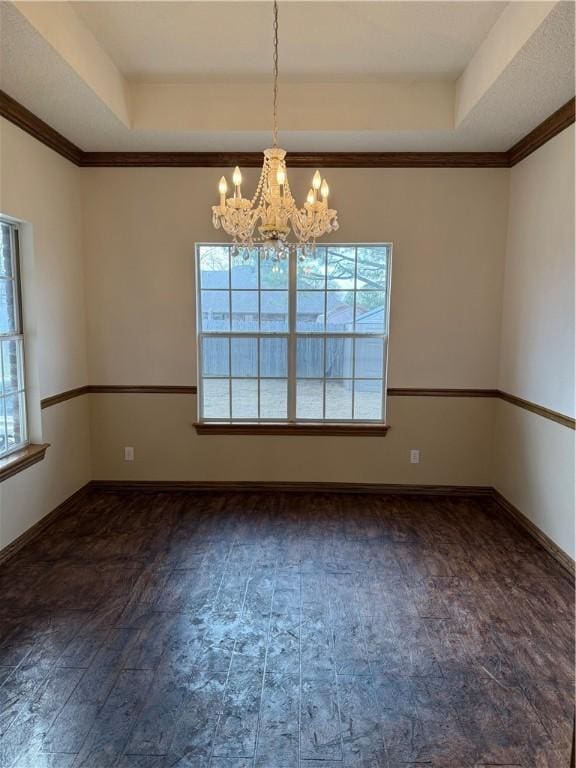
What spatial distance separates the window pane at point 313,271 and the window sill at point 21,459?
2.36m

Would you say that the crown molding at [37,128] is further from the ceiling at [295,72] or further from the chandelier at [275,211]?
the chandelier at [275,211]

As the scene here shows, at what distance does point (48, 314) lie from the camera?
3490 millimetres

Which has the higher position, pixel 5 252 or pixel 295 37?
pixel 295 37

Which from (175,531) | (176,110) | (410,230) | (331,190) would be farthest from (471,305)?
(175,531)

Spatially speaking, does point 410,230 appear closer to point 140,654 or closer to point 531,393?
point 531,393

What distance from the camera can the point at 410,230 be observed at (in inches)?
153

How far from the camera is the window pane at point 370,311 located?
403 cm

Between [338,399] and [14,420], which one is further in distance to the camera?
[338,399]

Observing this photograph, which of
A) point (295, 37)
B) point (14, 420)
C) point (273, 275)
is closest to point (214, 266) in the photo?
point (273, 275)

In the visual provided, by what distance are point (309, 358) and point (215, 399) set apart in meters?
0.90

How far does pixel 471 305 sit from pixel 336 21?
2287 mm

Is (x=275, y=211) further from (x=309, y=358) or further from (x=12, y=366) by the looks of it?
(x=12, y=366)

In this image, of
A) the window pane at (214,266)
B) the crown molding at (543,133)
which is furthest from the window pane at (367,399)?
the crown molding at (543,133)

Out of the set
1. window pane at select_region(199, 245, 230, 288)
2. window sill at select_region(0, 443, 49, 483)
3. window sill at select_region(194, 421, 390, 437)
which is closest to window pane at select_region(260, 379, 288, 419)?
window sill at select_region(194, 421, 390, 437)
